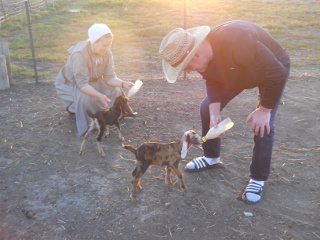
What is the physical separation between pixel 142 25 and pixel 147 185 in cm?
1270

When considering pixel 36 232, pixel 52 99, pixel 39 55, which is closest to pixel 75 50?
pixel 52 99

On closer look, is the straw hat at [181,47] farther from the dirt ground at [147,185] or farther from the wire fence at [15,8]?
the wire fence at [15,8]

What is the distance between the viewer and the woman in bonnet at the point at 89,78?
4789mm

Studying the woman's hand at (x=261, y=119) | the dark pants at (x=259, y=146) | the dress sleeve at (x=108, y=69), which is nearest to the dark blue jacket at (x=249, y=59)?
the woman's hand at (x=261, y=119)

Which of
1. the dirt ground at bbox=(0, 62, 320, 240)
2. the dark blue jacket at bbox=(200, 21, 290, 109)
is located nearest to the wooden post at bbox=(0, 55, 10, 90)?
the dirt ground at bbox=(0, 62, 320, 240)

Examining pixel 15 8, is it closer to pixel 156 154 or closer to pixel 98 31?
pixel 98 31

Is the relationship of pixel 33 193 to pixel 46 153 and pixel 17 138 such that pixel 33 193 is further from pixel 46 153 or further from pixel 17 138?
pixel 17 138

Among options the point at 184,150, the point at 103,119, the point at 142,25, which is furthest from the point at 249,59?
the point at 142,25

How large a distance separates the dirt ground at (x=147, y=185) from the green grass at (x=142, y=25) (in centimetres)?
368

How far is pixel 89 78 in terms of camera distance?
5285 millimetres

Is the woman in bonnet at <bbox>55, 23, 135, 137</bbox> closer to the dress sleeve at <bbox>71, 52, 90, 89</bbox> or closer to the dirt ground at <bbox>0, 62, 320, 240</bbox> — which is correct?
the dress sleeve at <bbox>71, 52, 90, 89</bbox>

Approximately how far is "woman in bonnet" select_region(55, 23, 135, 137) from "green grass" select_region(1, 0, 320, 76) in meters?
3.31

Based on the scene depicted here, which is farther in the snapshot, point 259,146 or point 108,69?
point 108,69

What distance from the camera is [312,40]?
12.9 m
